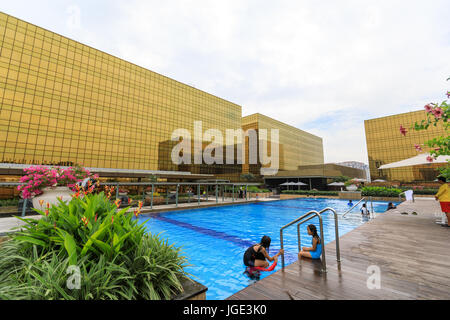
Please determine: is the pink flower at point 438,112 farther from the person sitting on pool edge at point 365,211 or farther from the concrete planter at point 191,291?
the person sitting on pool edge at point 365,211

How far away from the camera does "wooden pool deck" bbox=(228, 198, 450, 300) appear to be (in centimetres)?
268

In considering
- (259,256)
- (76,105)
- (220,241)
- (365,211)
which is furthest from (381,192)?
(76,105)

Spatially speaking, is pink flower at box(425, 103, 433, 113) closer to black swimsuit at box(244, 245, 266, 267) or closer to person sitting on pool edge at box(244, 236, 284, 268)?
person sitting on pool edge at box(244, 236, 284, 268)

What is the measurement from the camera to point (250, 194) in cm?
2766

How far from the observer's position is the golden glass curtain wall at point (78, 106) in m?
29.0

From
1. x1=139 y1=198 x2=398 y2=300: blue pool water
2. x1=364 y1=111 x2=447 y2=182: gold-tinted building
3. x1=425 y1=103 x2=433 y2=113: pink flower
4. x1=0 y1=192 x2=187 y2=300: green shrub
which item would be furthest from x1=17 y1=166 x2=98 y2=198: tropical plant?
x1=364 y1=111 x2=447 y2=182: gold-tinted building

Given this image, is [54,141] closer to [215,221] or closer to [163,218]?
[163,218]

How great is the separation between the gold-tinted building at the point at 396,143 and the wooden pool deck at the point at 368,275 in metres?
75.4

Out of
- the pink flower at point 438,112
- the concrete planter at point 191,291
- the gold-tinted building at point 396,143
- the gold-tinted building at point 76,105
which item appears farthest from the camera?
the gold-tinted building at point 396,143

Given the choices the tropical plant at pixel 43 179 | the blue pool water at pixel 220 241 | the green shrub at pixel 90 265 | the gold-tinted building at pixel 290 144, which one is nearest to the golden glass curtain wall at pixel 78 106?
the gold-tinted building at pixel 290 144

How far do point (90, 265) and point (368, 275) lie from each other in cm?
447

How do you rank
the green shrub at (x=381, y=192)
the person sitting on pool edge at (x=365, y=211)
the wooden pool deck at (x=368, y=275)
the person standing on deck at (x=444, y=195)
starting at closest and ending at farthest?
1. the wooden pool deck at (x=368, y=275)
2. the person standing on deck at (x=444, y=195)
3. the person sitting on pool edge at (x=365, y=211)
4. the green shrub at (x=381, y=192)

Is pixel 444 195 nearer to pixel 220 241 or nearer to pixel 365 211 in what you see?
pixel 365 211

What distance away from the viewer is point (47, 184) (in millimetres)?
6266
